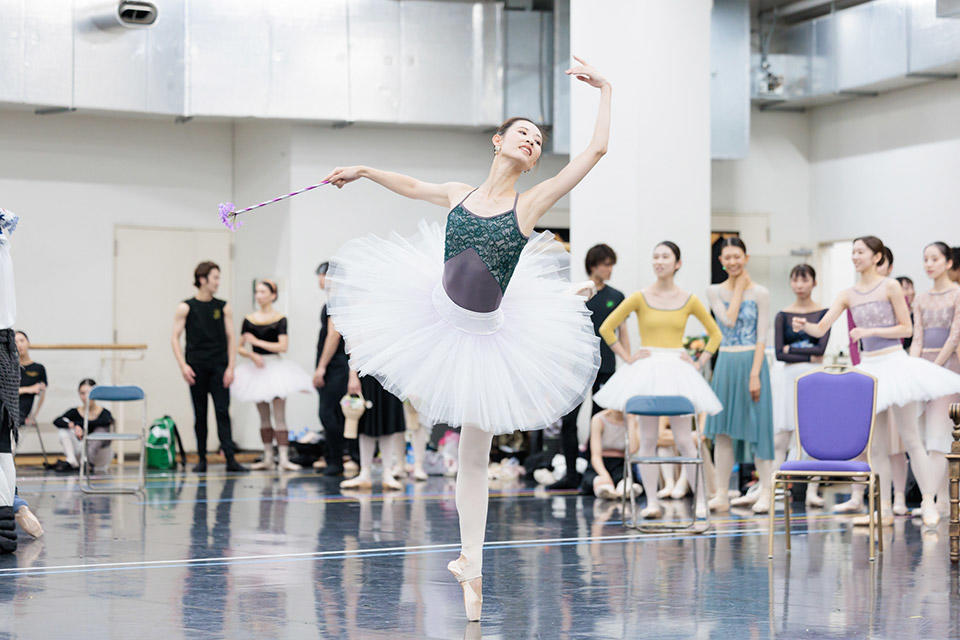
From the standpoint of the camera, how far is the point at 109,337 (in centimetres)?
1209

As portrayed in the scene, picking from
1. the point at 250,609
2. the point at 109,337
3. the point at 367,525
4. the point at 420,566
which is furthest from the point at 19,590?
the point at 109,337

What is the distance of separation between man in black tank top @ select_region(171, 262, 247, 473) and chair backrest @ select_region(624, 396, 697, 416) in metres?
4.50

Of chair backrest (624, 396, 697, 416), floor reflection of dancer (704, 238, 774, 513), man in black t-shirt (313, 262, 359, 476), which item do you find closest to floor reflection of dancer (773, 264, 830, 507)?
floor reflection of dancer (704, 238, 774, 513)

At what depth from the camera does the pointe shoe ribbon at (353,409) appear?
8867 mm

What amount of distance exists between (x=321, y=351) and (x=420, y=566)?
14.8 ft

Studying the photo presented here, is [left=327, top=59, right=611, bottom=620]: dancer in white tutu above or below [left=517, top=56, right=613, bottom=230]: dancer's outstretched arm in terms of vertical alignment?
below

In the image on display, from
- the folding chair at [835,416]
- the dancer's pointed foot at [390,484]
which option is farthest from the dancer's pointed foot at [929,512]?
the dancer's pointed foot at [390,484]

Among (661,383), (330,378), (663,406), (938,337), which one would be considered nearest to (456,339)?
(663,406)

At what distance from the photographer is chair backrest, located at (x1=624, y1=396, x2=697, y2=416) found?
269 inches

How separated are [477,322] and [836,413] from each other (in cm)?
274

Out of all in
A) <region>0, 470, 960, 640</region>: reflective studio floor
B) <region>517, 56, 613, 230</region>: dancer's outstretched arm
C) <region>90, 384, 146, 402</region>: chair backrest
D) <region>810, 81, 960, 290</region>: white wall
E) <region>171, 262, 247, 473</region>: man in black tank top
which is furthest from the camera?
<region>810, 81, 960, 290</region>: white wall

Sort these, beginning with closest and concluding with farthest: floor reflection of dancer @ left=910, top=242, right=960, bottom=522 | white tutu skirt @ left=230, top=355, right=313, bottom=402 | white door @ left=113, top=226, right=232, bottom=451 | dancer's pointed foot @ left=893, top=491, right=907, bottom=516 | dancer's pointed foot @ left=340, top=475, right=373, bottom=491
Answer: floor reflection of dancer @ left=910, top=242, right=960, bottom=522, dancer's pointed foot @ left=893, top=491, right=907, bottom=516, dancer's pointed foot @ left=340, top=475, right=373, bottom=491, white tutu skirt @ left=230, top=355, right=313, bottom=402, white door @ left=113, top=226, right=232, bottom=451

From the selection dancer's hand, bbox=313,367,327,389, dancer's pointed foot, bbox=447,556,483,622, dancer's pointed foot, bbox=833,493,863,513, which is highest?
dancer's hand, bbox=313,367,327,389

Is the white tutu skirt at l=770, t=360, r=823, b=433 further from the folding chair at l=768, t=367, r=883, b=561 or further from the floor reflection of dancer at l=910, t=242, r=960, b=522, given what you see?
the folding chair at l=768, t=367, r=883, b=561
